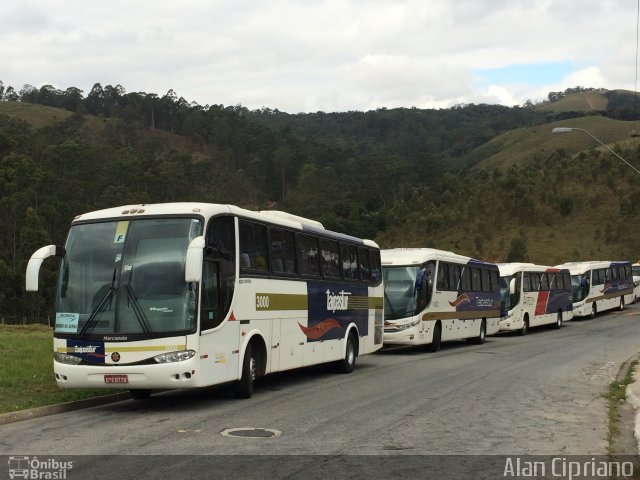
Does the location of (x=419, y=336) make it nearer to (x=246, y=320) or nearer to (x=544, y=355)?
(x=544, y=355)

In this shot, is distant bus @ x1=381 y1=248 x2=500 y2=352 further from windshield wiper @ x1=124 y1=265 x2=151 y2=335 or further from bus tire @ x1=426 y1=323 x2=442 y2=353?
windshield wiper @ x1=124 y1=265 x2=151 y2=335

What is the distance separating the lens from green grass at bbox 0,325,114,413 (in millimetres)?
12750

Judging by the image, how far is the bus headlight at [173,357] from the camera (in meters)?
11.8

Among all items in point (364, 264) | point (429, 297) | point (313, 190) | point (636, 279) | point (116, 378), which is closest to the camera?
point (116, 378)

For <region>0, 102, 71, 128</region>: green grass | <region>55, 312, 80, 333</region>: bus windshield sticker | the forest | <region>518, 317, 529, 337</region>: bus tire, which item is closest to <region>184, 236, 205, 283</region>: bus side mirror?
A: <region>55, 312, 80, 333</region>: bus windshield sticker

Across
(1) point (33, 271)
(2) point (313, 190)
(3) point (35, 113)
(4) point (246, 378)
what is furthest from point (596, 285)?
(3) point (35, 113)

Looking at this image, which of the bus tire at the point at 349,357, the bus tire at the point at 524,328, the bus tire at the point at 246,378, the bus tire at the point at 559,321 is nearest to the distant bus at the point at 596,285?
the bus tire at the point at 559,321

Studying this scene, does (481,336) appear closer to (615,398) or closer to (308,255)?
(308,255)

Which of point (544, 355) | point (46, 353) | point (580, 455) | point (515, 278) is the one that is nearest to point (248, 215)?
point (580, 455)

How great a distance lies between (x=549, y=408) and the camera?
13.4 meters

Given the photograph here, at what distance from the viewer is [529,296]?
36.9 meters

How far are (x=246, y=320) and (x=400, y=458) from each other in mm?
5261

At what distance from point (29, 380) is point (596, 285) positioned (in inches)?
1546

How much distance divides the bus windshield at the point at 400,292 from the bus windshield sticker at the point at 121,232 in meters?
13.4
